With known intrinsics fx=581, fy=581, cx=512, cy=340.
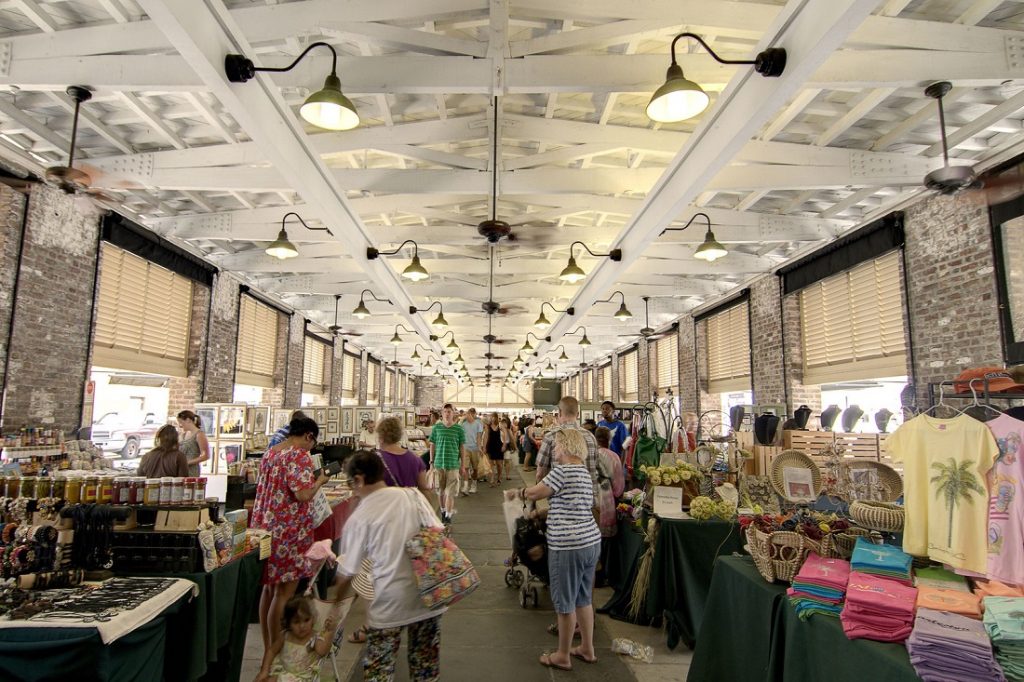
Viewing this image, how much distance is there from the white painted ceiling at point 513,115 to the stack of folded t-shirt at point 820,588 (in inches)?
106

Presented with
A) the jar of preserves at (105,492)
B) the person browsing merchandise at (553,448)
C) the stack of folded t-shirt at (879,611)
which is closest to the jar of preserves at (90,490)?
the jar of preserves at (105,492)

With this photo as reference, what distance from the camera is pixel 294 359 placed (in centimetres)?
1380

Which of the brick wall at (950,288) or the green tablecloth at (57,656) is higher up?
the brick wall at (950,288)

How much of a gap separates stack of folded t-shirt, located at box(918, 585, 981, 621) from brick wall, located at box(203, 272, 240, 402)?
9409 millimetres

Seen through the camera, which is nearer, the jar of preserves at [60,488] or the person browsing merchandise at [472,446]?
the jar of preserves at [60,488]

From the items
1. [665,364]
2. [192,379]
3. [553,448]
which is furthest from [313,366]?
[553,448]

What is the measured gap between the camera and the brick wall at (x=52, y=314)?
5.59 meters

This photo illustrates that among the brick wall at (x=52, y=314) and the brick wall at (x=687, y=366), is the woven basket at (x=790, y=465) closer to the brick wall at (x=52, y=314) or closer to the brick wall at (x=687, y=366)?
the brick wall at (x=52, y=314)

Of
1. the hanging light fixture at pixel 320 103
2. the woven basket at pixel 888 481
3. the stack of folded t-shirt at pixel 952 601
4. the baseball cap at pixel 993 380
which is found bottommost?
the stack of folded t-shirt at pixel 952 601

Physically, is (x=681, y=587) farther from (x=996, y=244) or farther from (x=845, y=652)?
(x=996, y=244)

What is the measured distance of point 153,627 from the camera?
2627mm

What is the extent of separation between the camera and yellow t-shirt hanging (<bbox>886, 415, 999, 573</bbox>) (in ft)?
7.79

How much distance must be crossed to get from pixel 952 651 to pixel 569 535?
2.15 m

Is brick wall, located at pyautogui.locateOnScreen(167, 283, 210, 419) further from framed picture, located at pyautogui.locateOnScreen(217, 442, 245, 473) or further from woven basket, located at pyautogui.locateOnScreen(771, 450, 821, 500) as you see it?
woven basket, located at pyautogui.locateOnScreen(771, 450, 821, 500)
